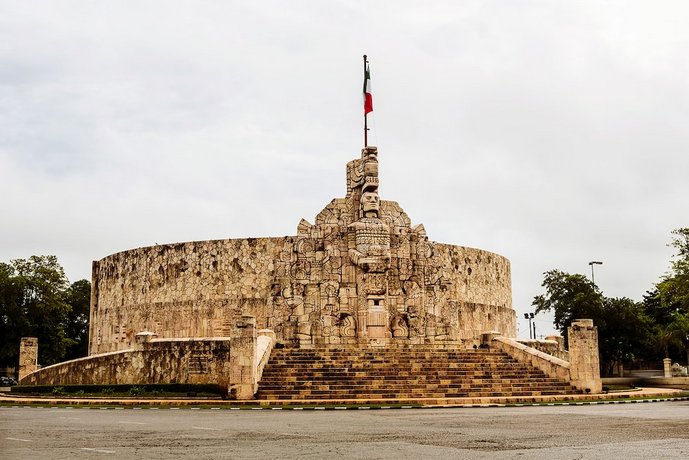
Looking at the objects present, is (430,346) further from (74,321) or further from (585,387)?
(74,321)

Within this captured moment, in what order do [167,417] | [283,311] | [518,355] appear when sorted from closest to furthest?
[167,417]
[518,355]
[283,311]

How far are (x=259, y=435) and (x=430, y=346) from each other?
1839 centimetres

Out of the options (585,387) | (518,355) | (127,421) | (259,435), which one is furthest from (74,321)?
(259,435)

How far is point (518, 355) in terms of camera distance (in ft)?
86.5

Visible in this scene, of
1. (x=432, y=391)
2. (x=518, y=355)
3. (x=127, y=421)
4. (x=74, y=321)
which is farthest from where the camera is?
(x=74, y=321)

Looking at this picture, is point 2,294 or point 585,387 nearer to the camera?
point 585,387

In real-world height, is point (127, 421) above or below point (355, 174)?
below

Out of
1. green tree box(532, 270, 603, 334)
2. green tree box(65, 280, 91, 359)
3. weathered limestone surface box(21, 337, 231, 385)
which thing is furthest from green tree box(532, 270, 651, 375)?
green tree box(65, 280, 91, 359)

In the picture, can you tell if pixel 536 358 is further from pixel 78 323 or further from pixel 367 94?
pixel 78 323

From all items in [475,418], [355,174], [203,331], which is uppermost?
[355,174]

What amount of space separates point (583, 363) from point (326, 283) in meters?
9.45

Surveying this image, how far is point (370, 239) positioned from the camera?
29.4 m

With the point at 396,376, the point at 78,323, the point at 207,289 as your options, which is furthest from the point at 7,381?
the point at 396,376

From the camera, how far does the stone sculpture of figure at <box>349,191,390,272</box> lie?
2895 cm
